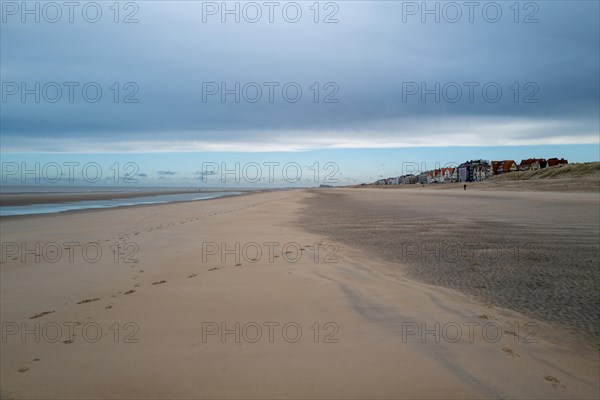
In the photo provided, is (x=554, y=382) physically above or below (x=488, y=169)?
below

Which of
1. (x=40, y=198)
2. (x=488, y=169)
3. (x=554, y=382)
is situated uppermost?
(x=488, y=169)

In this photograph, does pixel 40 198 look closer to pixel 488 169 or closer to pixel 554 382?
pixel 554 382

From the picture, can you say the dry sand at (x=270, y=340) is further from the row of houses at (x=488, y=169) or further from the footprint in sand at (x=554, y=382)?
the row of houses at (x=488, y=169)

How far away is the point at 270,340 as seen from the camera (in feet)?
14.9

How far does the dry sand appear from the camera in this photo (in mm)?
3555

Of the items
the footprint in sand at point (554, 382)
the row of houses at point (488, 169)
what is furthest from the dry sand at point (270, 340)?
the row of houses at point (488, 169)

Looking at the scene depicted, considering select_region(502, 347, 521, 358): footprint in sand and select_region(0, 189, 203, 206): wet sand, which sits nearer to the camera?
select_region(502, 347, 521, 358): footprint in sand

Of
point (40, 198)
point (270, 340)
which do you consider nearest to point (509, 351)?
point (270, 340)

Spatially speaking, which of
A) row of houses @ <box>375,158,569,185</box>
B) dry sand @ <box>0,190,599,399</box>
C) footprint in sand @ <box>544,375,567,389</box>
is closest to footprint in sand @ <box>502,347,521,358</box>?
dry sand @ <box>0,190,599,399</box>

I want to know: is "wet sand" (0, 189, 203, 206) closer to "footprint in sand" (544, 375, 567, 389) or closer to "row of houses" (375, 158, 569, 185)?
"footprint in sand" (544, 375, 567, 389)

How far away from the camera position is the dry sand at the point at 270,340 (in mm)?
3555

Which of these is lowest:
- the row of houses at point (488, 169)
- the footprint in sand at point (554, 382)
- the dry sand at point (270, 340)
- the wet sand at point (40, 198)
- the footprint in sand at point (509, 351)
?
the footprint in sand at point (554, 382)

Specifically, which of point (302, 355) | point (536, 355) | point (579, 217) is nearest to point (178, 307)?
point (302, 355)

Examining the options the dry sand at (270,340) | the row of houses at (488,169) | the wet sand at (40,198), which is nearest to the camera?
the dry sand at (270,340)
